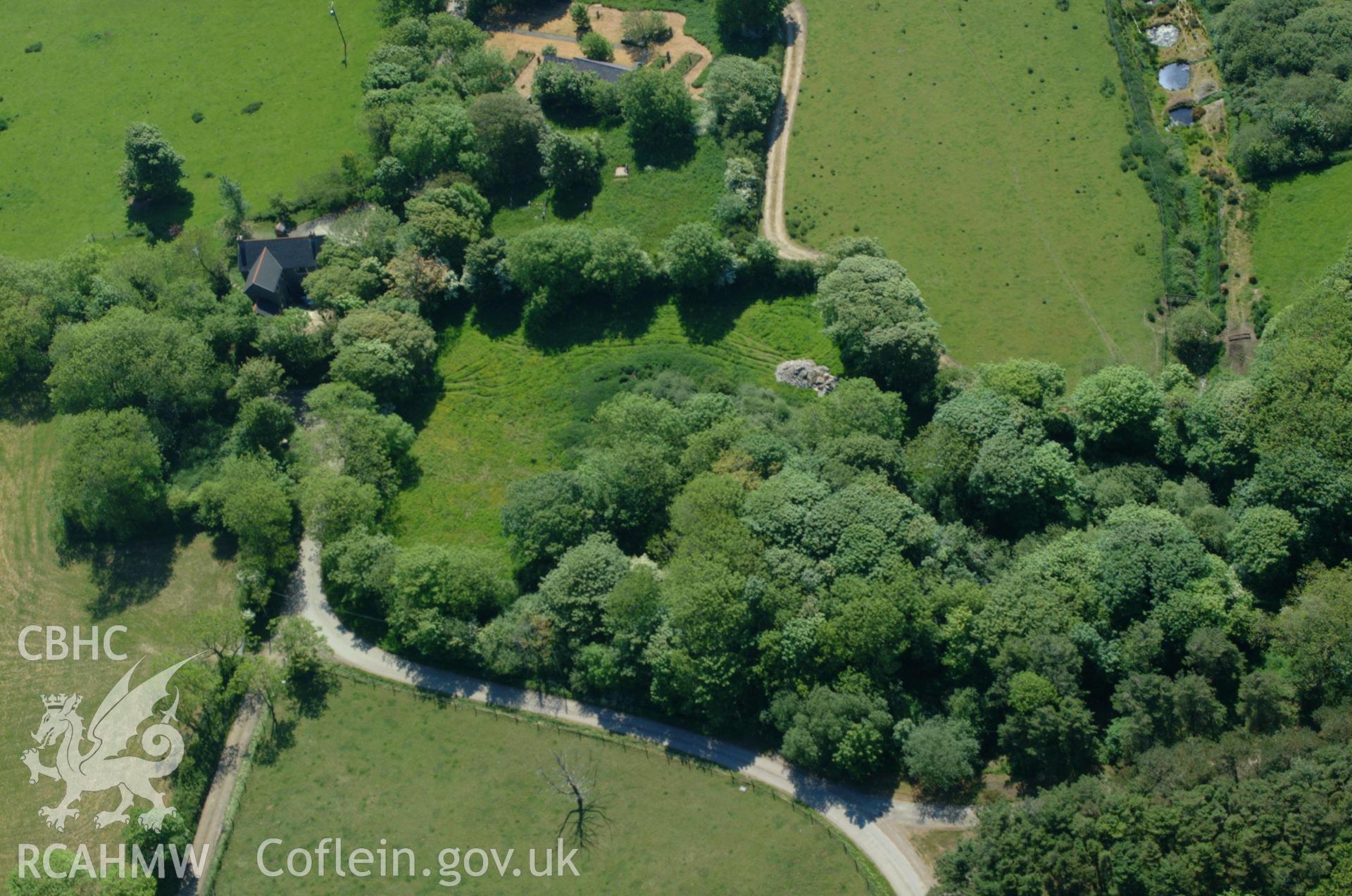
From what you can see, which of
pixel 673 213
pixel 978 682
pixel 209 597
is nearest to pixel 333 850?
pixel 209 597

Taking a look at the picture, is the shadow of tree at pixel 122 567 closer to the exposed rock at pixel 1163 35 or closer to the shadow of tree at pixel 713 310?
the shadow of tree at pixel 713 310

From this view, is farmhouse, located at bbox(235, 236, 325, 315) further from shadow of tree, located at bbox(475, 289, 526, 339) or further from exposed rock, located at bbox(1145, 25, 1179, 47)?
exposed rock, located at bbox(1145, 25, 1179, 47)

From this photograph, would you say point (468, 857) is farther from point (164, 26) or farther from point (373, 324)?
point (164, 26)

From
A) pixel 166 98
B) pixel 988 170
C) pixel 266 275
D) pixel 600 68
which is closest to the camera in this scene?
pixel 266 275

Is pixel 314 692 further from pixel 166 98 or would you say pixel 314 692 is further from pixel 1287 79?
pixel 1287 79

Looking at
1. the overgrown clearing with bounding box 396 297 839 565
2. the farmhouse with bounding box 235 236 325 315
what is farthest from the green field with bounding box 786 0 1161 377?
the farmhouse with bounding box 235 236 325 315

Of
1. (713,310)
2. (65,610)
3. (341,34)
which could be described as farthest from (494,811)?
(341,34)
